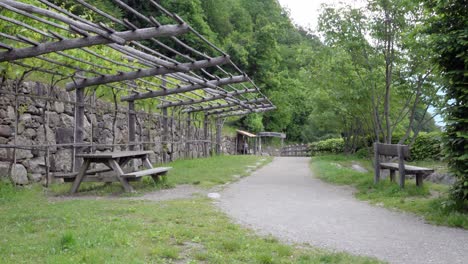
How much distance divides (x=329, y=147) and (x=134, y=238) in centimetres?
2990

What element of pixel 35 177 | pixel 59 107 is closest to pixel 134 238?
pixel 35 177

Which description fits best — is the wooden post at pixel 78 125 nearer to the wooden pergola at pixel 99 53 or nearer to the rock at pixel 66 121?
the wooden pergola at pixel 99 53

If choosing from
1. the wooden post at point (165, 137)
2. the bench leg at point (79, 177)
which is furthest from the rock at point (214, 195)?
the wooden post at point (165, 137)

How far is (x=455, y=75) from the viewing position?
6.54 metres

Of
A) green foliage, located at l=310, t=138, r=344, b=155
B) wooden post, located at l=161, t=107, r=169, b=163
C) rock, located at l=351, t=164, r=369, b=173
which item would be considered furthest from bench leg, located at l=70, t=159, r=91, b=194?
green foliage, located at l=310, t=138, r=344, b=155

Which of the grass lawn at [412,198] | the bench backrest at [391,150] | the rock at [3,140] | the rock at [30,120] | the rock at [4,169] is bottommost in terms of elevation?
the grass lawn at [412,198]

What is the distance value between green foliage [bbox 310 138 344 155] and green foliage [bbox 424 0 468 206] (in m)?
25.1

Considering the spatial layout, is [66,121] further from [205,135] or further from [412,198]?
[205,135]

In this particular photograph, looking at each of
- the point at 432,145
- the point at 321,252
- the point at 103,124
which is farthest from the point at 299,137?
the point at 321,252

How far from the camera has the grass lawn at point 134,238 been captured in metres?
3.90

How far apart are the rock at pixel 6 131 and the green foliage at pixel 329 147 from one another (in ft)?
84.2

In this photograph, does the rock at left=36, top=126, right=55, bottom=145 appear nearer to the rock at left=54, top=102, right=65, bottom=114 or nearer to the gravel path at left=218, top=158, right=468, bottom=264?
the rock at left=54, top=102, right=65, bottom=114

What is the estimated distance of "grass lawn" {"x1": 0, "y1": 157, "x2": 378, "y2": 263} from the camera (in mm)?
3896

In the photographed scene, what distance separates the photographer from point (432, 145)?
2164 cm
